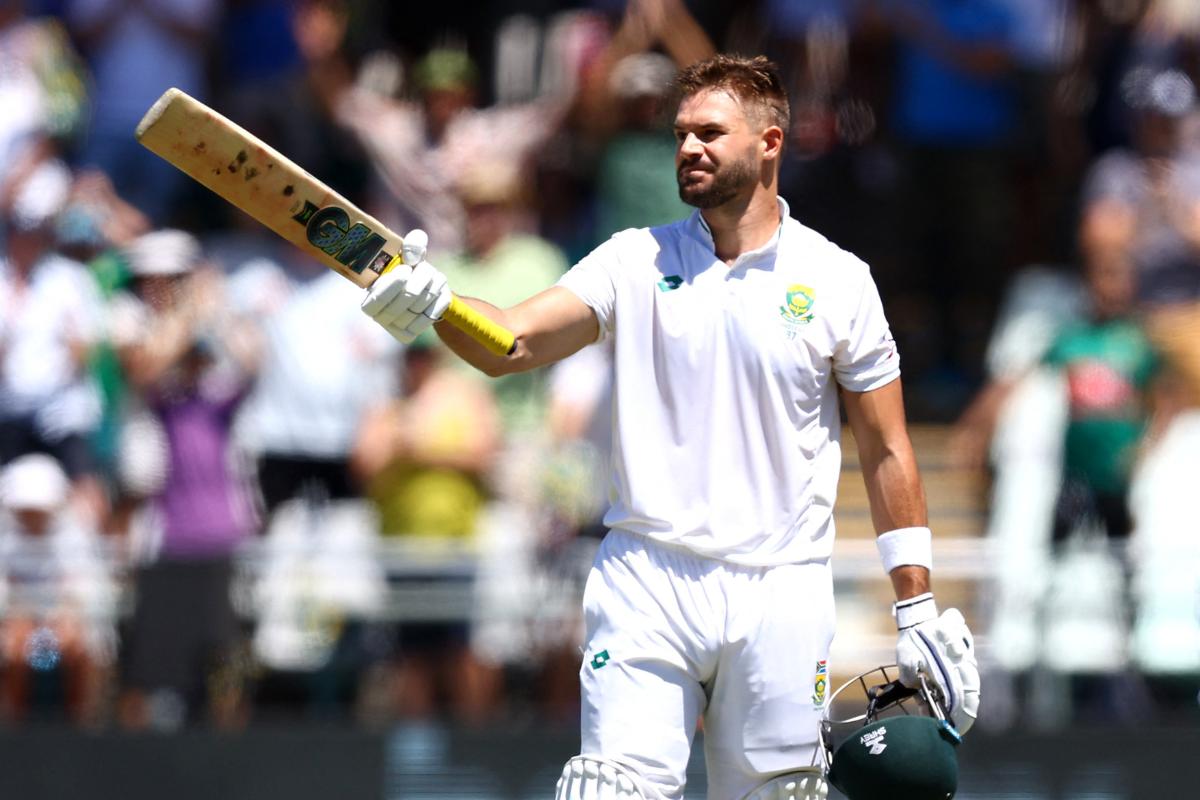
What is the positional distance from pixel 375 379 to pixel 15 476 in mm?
1330

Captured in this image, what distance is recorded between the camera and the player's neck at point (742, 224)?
15.7ft

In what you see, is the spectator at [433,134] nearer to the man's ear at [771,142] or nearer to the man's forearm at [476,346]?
the man's ear at [771,142]

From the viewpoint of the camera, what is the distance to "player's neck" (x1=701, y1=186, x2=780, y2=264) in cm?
477

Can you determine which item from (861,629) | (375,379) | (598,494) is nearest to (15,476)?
(375,379)

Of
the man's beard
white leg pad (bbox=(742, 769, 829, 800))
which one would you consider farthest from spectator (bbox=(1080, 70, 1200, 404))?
white leg pad (bbox=(742, 769, 829, 800))

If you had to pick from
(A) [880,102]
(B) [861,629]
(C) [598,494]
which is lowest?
(B) [861,629]

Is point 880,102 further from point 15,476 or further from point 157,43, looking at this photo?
point 15,476

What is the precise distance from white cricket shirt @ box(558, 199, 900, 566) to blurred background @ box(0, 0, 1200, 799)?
8.55ft

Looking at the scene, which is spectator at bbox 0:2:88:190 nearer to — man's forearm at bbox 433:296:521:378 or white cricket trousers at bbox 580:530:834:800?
man's forearm at bbox 433:296:521:378

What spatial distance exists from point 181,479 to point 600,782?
332cm

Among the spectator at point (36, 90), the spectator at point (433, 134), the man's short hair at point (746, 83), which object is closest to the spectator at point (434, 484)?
the spectator at point (433, 134)

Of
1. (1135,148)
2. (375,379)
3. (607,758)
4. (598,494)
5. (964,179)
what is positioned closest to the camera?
(607,758)

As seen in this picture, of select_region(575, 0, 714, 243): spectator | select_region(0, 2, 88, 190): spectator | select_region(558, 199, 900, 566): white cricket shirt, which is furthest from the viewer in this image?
select_region(0, 2, 88, 190): spectator

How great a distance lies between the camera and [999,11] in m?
8.72
